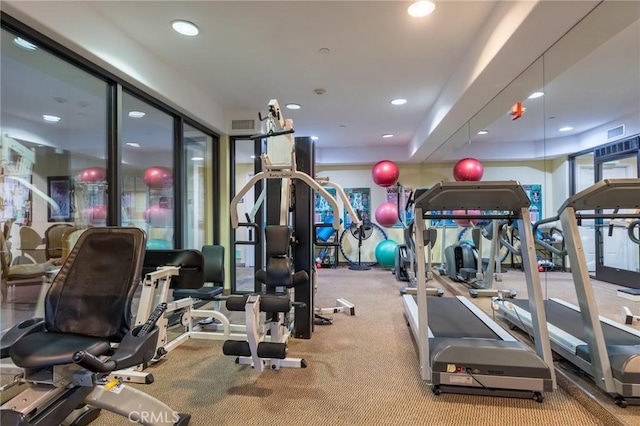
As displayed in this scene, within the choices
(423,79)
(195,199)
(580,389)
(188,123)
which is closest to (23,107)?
(188,123)

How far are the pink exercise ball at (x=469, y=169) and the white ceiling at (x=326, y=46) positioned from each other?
864 millimetres

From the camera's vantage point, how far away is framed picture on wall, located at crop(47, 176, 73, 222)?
8.15 feet

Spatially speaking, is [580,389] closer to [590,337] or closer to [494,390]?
[590,337]

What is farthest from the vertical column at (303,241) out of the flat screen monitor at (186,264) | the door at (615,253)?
the door at (615,253)

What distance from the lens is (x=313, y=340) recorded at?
10.2 feet

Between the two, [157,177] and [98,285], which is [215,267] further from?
[98,285]

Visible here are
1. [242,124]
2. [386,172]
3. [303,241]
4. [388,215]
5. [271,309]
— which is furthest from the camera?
[388,215]

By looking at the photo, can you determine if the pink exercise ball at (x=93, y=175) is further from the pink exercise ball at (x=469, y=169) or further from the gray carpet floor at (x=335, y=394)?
the pink exercise ball at (x=469, y=169)

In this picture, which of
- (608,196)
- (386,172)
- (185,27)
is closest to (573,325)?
(608,196)

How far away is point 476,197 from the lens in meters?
2.24

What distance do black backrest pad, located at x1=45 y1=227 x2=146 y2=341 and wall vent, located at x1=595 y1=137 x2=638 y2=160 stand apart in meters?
4.31

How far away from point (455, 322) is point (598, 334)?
1114mm

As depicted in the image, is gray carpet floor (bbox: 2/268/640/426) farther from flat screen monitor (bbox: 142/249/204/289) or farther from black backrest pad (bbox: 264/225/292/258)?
black backrest pad (bbox: 264/225/292/258)

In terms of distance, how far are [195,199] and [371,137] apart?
361cm
